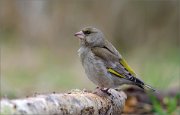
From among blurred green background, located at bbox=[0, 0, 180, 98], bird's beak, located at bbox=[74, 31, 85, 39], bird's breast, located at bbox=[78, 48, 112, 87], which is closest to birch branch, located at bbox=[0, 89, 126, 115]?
bird's breast, located at bbox=[78, 48, 112, 87]

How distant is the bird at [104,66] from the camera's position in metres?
7.69

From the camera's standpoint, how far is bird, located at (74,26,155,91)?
7688mm

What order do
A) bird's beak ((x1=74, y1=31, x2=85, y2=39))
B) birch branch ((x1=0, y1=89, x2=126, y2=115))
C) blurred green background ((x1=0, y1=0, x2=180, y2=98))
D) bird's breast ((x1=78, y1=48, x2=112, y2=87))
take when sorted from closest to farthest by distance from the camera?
birch branch ((x1=0, y1=89, x2=126, y2=115)), bird's breast ((x1=78, y1=48, x2=112, y2=87)), bird's beak ((x1=74, y1=31, x2=85, y2=39)), blurred green background ((x1=0, y1=0, x2=180, y2=98))

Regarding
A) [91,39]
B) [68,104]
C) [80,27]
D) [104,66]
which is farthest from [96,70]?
[80,27]

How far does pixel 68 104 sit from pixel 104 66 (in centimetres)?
197

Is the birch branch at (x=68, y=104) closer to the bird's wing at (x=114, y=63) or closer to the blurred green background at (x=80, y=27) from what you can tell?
the bird's wing at (x=114, y=63)

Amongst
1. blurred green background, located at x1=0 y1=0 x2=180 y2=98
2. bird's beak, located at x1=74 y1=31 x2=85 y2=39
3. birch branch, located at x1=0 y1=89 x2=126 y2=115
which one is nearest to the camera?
birch branch, located at x1=0 y1=89 x2=126 y2=115

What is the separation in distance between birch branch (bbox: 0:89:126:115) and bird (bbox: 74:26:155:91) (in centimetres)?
16

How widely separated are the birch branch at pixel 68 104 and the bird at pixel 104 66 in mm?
157

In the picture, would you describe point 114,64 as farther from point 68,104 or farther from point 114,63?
point 68,104

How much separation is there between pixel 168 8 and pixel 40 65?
393cm

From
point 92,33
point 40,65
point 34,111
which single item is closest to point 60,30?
point 40,65

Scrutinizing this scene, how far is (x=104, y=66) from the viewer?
7789mm

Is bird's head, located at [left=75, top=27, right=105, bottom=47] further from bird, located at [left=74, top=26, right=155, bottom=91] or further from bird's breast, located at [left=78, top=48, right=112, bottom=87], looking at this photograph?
bird's breast, located at [left=78, top=48, right=112, bottom=87]
